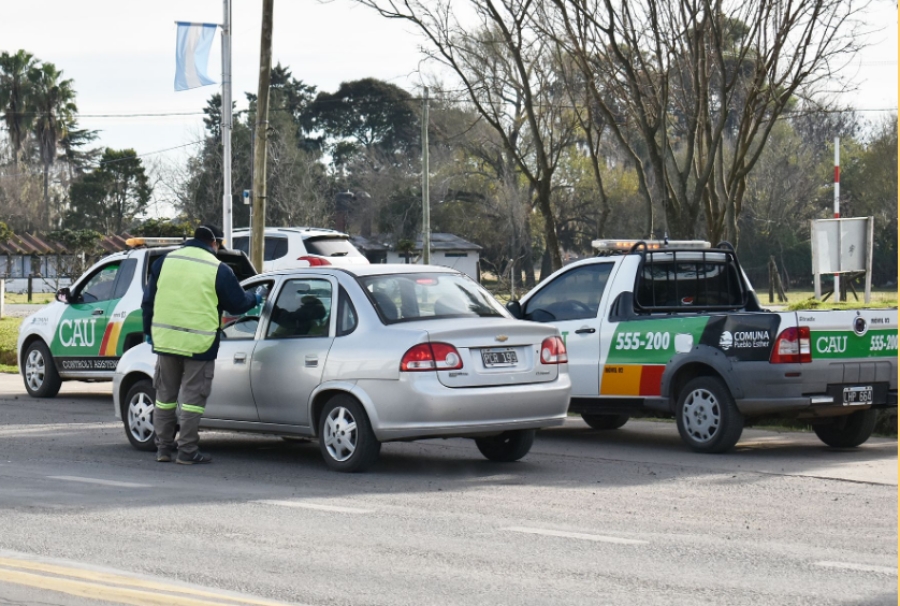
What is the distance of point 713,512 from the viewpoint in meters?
8.47

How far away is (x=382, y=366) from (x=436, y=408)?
0.53 metres

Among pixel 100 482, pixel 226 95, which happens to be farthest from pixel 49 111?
pixel 100 482

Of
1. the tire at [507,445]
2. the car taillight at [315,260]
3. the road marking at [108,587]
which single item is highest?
the car taillight at [315,260]

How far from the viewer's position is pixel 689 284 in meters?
12.7

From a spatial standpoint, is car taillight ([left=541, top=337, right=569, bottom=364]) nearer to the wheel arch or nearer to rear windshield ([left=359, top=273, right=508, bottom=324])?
rear windshield ([left=359, top=273, right=508, bottom=324])

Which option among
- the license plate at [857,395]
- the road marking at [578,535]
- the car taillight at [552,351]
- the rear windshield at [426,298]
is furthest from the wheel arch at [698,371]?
the road marking at [578,535]

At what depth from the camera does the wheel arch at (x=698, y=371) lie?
11.2 m

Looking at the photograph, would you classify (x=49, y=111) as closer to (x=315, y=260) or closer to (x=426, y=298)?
(x=315, y=260)

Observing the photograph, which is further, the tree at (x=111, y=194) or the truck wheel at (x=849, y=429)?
the tree at (x=111, y=194)

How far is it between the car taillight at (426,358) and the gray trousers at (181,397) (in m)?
1.92

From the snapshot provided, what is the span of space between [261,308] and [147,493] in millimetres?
2375

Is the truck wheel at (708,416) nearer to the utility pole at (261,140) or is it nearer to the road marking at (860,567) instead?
the road marking at (860,567)

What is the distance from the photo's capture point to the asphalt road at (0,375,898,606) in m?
6.21

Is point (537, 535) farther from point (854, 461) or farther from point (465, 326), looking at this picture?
point (854, 461)
